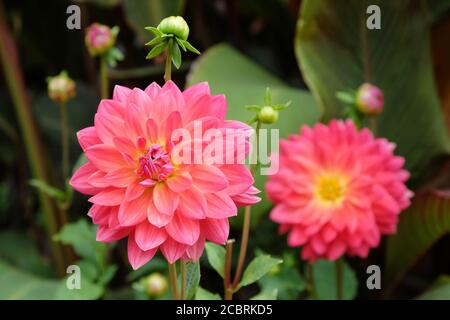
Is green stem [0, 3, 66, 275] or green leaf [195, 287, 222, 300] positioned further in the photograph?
green stem [0, 3, 66, 275]

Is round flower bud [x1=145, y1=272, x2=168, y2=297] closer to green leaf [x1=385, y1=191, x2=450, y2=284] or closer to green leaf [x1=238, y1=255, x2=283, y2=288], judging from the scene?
green leaf [x1=238, y1=255, x2=283, y2=288]

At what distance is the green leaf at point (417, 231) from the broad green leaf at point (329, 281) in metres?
0.09

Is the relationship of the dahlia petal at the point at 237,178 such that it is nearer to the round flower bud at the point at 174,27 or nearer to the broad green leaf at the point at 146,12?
the round flower bud at the point at 174,27

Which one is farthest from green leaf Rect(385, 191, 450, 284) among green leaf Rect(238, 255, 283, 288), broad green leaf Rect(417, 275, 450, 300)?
green leaf Rect(238, 255, 283, 288)

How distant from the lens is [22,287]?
794 mm

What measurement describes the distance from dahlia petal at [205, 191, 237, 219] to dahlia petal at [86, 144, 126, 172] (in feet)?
0.20

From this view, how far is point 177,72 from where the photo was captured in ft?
3.46

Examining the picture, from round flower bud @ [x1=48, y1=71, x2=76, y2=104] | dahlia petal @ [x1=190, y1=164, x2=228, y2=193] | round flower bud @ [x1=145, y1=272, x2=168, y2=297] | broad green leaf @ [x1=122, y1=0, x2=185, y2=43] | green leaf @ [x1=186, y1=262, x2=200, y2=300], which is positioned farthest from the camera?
broad green leaf @ [x1=122, y1=0, x2=185, y2=43]

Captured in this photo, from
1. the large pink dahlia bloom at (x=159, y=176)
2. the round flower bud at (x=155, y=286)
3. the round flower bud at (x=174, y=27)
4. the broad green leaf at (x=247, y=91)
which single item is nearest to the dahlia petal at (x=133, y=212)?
the large pink dahlia bloom at (x=159, y=176)

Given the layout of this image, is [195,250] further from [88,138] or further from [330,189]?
[330,189]

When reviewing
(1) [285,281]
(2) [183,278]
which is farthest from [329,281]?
(2) [183,278]

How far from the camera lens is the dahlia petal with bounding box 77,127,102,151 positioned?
1.45 feet

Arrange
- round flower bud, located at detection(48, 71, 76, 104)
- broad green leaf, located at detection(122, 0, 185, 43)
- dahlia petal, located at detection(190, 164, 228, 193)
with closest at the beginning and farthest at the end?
dahlia petal, located at detection(190, 164, 228, 193) < round flower bud, located at detection(48, 71, 76, 104) < broad green leaf, located at detection(122, 0, 185, 43)
